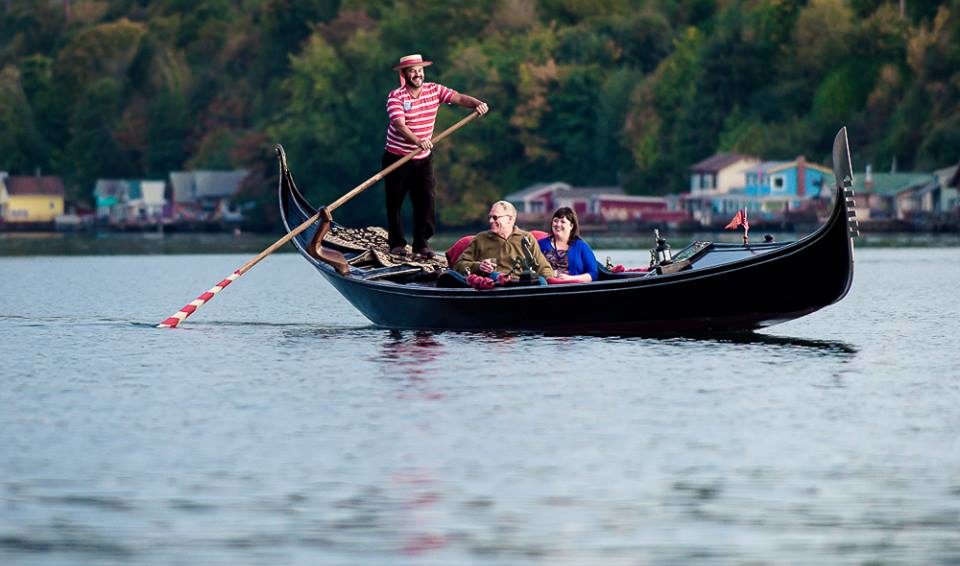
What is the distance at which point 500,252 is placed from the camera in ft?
64.2

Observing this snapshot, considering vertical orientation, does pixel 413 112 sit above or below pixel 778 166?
below

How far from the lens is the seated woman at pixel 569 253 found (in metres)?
19.3

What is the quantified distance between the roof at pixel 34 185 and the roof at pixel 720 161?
212 feet

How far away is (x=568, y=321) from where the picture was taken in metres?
19.6

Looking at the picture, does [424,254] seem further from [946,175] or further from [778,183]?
[778,183]

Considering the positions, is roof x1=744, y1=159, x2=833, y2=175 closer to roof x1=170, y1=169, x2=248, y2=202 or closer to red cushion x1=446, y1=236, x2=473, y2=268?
roof x1=170, y1=169, x2=248, y2=202

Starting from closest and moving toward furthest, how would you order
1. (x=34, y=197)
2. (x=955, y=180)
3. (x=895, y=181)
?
1. (x=955, y=180)
2. (x=895, y=181)
3. (x=34, y=197)

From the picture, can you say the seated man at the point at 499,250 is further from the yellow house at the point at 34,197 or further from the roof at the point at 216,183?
the yellow house at the point at 34,197

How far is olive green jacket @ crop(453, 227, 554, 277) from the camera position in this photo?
19391mm

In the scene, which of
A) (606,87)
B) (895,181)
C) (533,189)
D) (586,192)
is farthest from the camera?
(586,192)

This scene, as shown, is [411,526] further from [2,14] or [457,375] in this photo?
[2,14]

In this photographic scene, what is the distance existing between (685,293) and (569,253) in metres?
1.34

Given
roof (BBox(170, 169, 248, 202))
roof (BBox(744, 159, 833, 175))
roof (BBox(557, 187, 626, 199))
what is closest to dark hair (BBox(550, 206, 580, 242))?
roof (BBox(744, 159, 833, 175))

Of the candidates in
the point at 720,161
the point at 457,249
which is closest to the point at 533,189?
the point at 720,161
